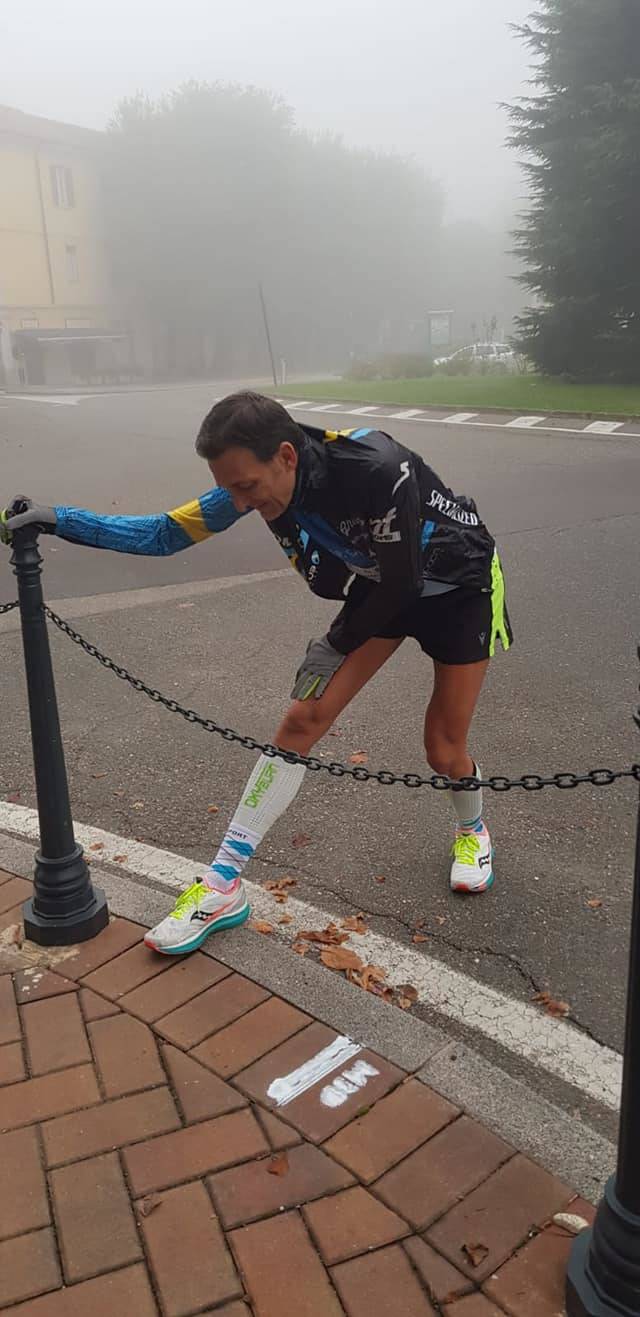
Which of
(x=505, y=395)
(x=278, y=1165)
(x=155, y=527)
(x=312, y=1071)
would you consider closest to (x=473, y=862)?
(x=312, y=1071)

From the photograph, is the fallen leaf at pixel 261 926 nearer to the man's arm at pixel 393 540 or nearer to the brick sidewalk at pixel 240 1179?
the brick sidewalk at pixel 240 1179

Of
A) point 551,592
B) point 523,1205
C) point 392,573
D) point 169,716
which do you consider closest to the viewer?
point 523,1205

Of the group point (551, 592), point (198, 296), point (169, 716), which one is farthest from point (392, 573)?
point (198, 296)

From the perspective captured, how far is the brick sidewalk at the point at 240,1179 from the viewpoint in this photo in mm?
1896

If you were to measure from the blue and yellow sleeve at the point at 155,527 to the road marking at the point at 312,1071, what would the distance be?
146 centimetres

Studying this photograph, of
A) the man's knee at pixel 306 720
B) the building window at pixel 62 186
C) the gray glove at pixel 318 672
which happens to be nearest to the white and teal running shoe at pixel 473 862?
the man's knee at pixel 306 720

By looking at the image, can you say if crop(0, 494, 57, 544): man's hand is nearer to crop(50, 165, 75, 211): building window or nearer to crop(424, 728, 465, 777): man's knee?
crop(424, 728, 465, 777): man's knee

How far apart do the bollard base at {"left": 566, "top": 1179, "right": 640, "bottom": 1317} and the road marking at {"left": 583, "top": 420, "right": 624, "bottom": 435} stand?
15.3 meters

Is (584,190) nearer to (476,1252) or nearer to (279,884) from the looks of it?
(279,884)

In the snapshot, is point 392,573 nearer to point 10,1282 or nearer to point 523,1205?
point 523,1205

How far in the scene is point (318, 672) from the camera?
2908mm

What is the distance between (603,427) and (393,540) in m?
15.1

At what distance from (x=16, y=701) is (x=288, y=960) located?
2751 millimetres

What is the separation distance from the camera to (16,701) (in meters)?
5.11
